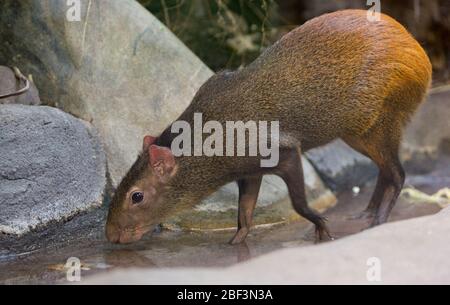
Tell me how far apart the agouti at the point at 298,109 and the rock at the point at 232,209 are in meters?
0.50

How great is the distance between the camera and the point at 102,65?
22.7 feet

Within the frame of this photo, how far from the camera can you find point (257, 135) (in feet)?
19.0

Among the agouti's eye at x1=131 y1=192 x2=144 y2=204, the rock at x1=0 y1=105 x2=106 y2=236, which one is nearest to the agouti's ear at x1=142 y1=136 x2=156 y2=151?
Result: the agouti's eye at x1=131 y1=192 x2=144 y2=204

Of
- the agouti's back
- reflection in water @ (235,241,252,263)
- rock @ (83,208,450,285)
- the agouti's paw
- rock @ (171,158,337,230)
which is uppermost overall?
the agouti's back

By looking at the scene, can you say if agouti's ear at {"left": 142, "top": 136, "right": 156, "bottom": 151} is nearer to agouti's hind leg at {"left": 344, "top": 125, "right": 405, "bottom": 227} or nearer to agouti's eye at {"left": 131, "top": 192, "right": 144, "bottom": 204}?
agouti's eye at {"left": 131, "top": 192, "right": 144, "bottom": 204}

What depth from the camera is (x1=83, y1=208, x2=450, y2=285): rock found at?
3.65 metres

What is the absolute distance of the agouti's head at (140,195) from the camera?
575 cm

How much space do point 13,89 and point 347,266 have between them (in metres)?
3.59

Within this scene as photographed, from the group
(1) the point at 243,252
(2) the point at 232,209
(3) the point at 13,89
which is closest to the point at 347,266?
(1) the point at 243,252

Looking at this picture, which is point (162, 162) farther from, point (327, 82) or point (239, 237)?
point (327, 82)

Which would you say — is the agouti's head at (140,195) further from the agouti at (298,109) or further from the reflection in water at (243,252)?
the reflection in water at (243,252)

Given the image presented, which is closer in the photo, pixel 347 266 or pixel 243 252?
pixel 347 266

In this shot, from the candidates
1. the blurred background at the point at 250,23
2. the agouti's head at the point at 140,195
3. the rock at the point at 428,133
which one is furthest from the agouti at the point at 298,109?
the blurred background at the point at 250,23

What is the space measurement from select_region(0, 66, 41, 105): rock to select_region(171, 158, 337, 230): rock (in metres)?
1.46
